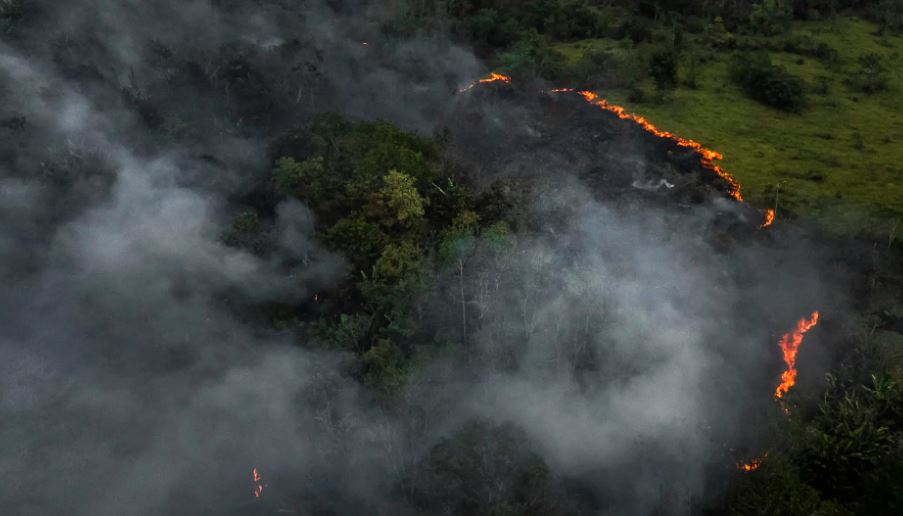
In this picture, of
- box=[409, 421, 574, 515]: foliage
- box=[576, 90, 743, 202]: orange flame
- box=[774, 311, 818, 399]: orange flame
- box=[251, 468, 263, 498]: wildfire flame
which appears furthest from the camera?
box=[576, 90, 743, 202]: orange flame

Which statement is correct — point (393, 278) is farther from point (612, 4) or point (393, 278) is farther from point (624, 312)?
point (612, 4)

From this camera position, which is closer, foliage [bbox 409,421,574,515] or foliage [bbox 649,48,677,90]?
foliage [bbox 409,421,574,515]

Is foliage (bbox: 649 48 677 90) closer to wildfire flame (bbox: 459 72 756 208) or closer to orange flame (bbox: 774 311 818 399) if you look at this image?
wildfire flame (bbox: 459 72 756 208)

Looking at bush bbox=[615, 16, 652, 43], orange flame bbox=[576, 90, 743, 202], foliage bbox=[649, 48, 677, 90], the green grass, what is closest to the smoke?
orange flame bbox=[576, 90, 743, 202]

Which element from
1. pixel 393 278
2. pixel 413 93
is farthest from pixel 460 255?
pixel 413 93

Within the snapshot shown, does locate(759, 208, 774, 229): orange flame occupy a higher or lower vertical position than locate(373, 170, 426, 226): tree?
lower

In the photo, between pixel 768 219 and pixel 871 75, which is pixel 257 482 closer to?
pixel 768 219
